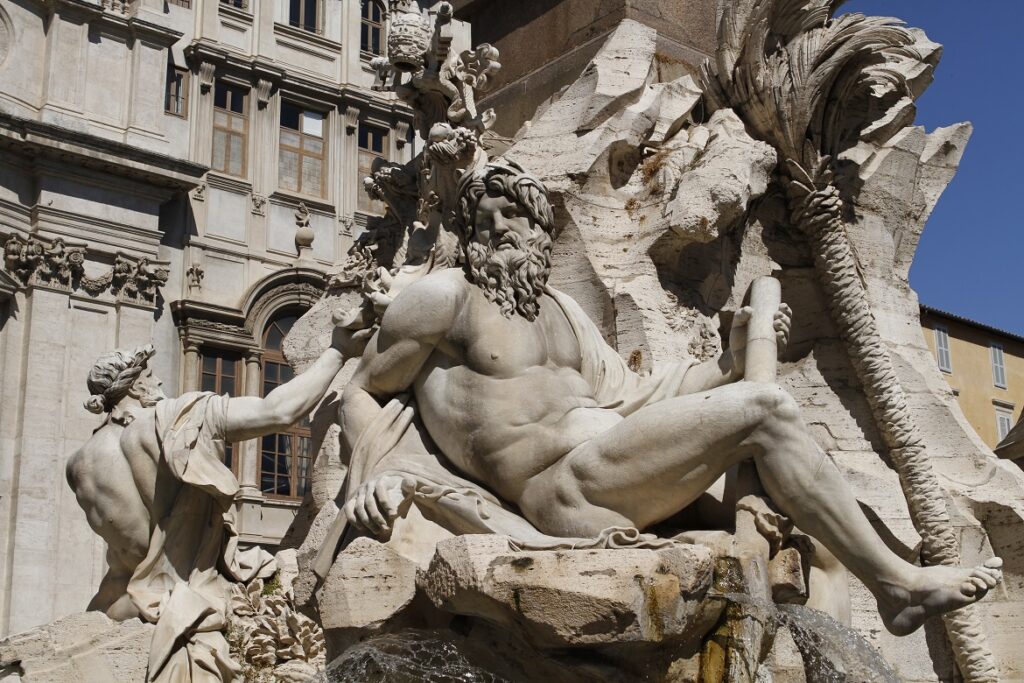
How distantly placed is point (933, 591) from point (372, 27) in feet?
73.7

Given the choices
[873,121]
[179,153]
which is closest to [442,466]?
[873,121]

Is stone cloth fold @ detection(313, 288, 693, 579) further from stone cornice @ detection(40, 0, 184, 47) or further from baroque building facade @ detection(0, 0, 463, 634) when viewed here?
stone cornice @ detection(40, 0, 184, 47)

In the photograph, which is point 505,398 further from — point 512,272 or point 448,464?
point 512,272

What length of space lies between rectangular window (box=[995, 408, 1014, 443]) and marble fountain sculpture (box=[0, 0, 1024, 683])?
1831 centimetres

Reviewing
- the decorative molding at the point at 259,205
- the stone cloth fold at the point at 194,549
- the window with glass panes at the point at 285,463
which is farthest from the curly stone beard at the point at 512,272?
the decorative molding at the point at 259,205

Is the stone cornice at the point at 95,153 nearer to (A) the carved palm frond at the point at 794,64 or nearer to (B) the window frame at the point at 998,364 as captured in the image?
(A) the carved palm frond at the point at 794,64

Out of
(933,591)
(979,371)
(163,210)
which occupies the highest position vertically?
(163,210)

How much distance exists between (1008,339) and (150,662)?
2223 centimetres

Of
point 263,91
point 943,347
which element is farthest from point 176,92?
point 943,347

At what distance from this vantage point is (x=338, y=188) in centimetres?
2350

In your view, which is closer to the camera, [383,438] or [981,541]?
[383,438]

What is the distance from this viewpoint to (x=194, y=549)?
646cm

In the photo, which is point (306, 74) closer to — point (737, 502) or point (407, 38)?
point (407, 38)

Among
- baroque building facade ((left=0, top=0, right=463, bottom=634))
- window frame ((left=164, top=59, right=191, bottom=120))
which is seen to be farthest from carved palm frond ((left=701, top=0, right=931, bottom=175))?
window frame ((left=164, top=59, right=191, bottom=120))
